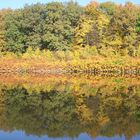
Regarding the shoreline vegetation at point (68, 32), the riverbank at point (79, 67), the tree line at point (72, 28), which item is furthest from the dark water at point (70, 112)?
the tree line at point (72, 28)

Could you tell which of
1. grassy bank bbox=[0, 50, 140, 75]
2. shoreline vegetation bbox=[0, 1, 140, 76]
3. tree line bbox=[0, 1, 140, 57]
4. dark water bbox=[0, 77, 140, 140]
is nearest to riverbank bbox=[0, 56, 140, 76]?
grassy bank bbox=[0, 50, 140, 75]

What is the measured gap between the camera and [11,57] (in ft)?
196

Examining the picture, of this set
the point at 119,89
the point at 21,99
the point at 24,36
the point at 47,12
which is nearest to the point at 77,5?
the point at 47,12

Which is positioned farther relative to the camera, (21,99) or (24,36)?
(24,36)

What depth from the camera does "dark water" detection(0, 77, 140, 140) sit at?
1650 centimetres

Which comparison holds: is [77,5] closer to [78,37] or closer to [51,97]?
[78,37]

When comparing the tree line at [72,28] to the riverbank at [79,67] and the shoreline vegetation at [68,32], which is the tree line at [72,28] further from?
the riverbank at [79,67]

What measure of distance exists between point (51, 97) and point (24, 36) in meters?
Answer: 38.4

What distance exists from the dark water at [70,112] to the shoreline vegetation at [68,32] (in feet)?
75.3

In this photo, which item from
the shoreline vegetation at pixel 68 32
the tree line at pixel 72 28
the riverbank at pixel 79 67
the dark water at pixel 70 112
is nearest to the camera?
A: the dark water at pixel 70 112

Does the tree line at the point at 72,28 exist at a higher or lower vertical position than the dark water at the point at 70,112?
higher

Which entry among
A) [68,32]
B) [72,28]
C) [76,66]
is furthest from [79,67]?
[72,28]

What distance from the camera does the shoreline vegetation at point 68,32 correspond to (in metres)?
59.4

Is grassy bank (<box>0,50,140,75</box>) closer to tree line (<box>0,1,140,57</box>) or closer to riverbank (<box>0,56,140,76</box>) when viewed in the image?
riverbank (<box>0,56,140,76</box>)
